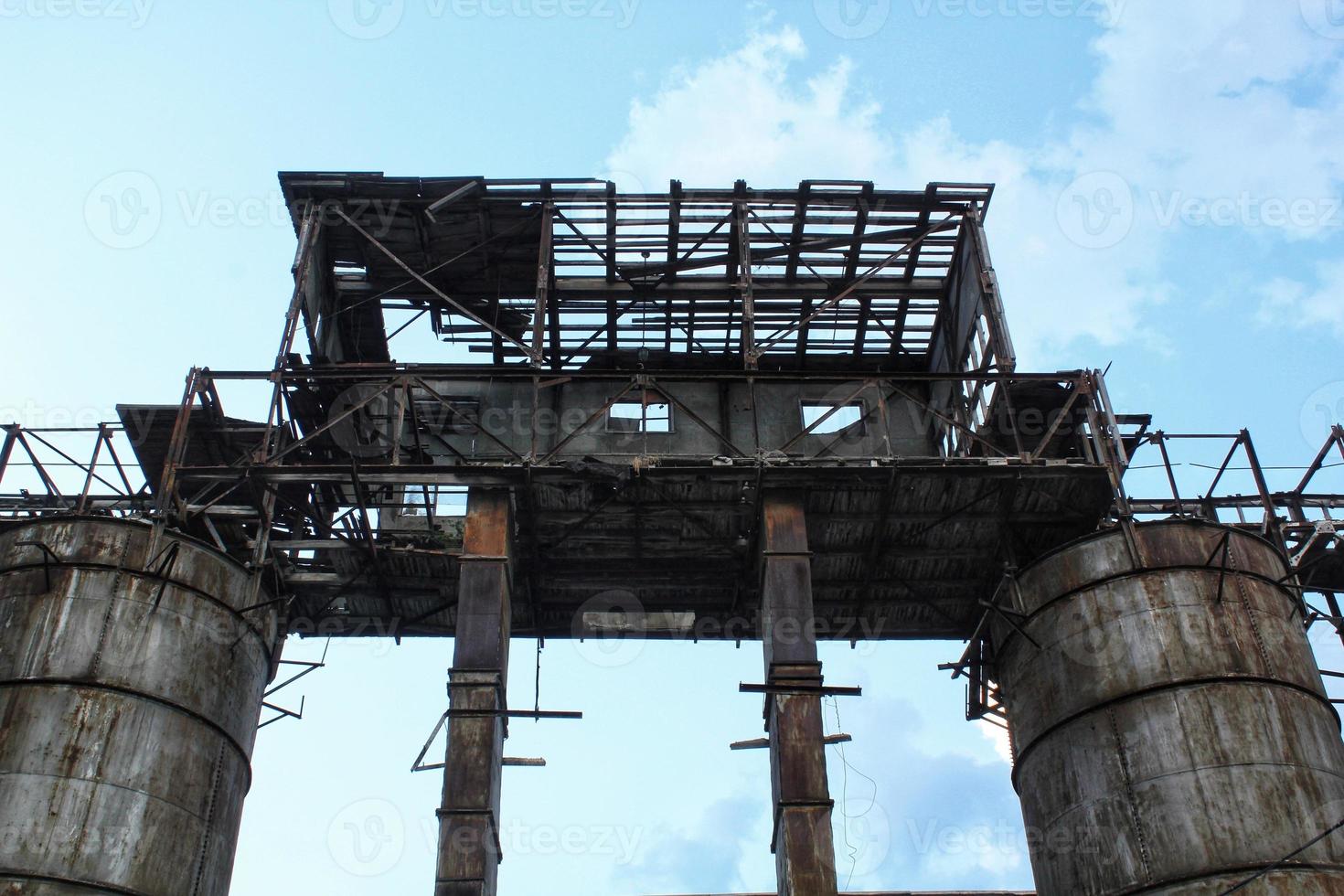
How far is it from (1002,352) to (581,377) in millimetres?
7275

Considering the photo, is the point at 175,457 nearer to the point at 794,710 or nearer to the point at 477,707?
the point at 477,707

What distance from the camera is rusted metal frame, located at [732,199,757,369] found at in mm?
20031

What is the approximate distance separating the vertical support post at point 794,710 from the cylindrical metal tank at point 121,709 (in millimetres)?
7858

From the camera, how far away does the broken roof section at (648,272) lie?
22156mm

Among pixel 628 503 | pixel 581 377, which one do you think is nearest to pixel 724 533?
pixel 628 503

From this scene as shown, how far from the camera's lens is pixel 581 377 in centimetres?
1906

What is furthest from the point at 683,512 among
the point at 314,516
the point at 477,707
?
the point at 314,516

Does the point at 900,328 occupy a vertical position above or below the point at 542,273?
above

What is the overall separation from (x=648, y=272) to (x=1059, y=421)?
345 inches

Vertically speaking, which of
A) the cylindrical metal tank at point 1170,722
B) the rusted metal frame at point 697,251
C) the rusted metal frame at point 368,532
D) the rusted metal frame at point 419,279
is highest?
the rusted metal frame at point 697,251

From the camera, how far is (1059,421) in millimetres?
Result: 18953

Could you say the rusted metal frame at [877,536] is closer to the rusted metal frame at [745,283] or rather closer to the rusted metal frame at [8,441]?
the rusted metal frame at [745,283]

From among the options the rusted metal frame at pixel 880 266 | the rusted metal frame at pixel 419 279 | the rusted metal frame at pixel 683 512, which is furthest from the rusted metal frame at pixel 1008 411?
the rusted metal frame at pixel 419 279

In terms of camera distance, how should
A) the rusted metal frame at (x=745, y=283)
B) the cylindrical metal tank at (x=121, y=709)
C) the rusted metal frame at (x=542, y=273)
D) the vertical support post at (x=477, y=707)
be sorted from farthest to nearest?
the rusted metal frame at (x=542, y=273) → the rusted metal frame at (x=745, y=283) → the cylindrical metal tank at (x=121, y=709) → the vertical support post at (x=477, y=707)
